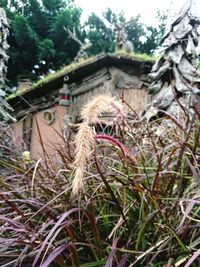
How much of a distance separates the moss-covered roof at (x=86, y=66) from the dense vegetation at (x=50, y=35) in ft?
13.2

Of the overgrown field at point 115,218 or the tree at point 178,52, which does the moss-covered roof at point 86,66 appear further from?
the overgrown field at point 115,218

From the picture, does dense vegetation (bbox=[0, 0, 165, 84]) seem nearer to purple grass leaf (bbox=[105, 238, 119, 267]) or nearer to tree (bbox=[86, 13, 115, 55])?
tree (bbox=[86, 13, 115, 55])

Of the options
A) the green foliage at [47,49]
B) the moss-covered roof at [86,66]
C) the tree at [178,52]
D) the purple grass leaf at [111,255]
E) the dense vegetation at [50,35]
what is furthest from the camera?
the dense vegetation at [50,35]

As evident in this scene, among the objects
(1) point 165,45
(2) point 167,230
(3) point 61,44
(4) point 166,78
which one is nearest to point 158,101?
(4) point 166,78

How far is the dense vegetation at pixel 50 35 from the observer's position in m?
12.6

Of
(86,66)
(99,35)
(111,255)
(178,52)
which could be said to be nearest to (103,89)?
(86,66)

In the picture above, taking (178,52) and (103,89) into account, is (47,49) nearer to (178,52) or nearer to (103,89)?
(103,89)

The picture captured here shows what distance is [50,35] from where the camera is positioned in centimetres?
1312

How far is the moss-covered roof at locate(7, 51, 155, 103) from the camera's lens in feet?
21.5

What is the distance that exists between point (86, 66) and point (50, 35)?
6.27 metres

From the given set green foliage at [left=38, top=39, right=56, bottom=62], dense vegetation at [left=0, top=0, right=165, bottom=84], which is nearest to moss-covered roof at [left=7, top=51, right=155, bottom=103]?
dense vegetation at [left=0, top=0, right=165, bottom=84]

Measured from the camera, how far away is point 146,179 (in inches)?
43.8

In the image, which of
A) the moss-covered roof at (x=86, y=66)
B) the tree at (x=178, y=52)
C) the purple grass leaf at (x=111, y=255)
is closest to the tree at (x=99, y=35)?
the moss-covered roof at (x=86, y=66)

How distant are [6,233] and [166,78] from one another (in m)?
2.34
